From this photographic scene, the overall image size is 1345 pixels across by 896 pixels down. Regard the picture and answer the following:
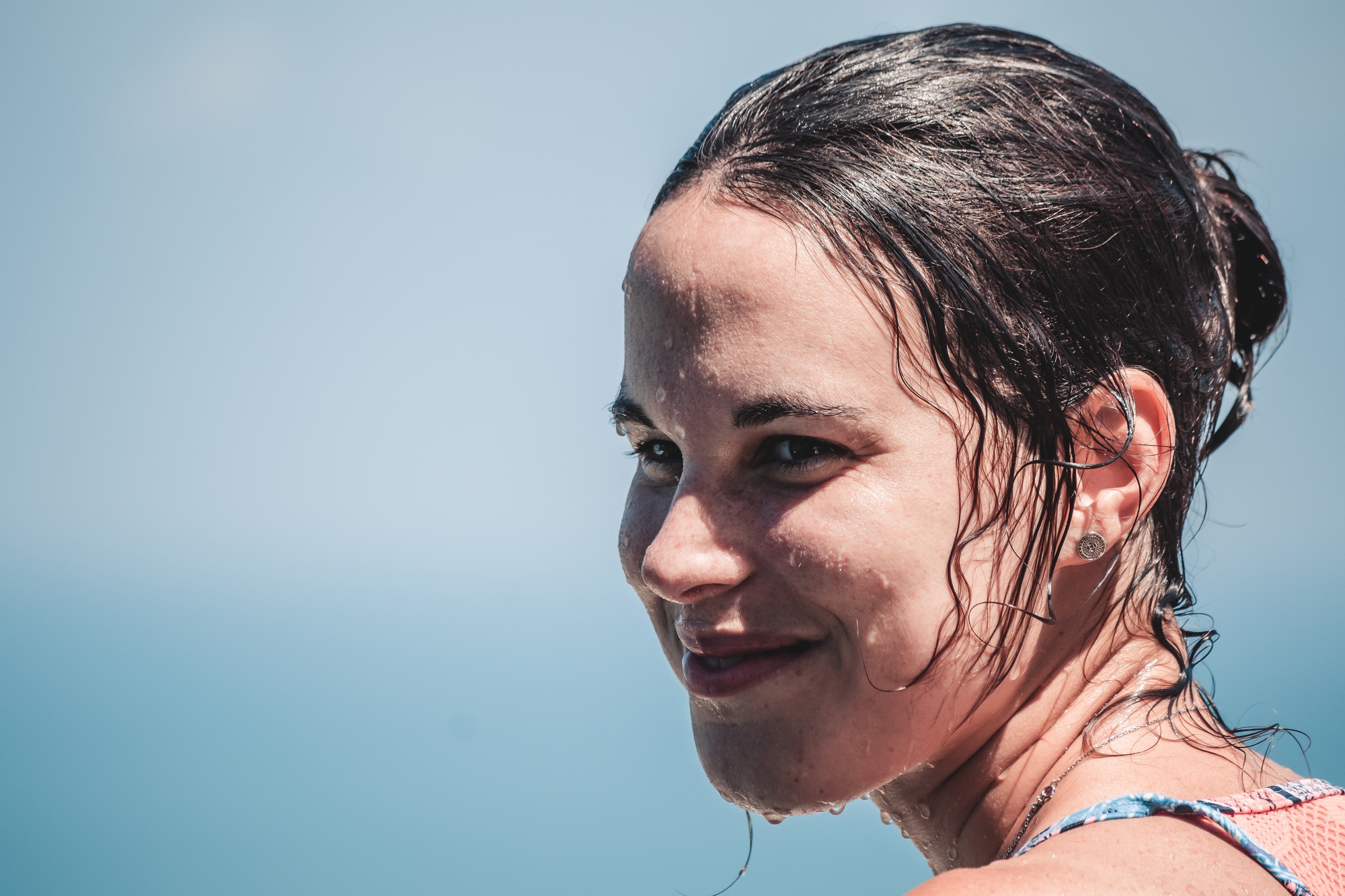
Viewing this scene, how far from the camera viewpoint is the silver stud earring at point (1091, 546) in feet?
5.82

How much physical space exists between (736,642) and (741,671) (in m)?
0.06

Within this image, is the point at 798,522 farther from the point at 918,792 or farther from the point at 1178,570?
the point at 1178,570

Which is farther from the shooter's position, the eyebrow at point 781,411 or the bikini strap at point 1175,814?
the eyebrow at point 781,411

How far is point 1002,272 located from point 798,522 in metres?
0.52

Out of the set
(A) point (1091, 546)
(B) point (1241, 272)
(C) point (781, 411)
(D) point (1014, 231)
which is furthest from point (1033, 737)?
(B) point (1241, 272)

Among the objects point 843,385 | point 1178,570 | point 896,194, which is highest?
point 896,194

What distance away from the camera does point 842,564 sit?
5.52ft

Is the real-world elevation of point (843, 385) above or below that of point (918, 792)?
above

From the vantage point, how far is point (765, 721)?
1.83 meters

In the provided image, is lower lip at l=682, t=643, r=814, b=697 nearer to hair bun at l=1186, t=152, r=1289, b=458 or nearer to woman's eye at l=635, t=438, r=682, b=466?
woman's eye at l=635, t=438, r=682, b=466

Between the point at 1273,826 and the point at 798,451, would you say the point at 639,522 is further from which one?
the point at 1273,826

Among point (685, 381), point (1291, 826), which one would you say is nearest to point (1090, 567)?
point (1291, 826)

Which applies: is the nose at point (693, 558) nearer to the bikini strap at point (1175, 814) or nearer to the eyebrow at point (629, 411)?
the eyebrow at point (629, 411)

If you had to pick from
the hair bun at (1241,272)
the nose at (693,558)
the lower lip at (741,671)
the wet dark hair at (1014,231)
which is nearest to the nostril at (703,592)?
the nose at (693,558)
